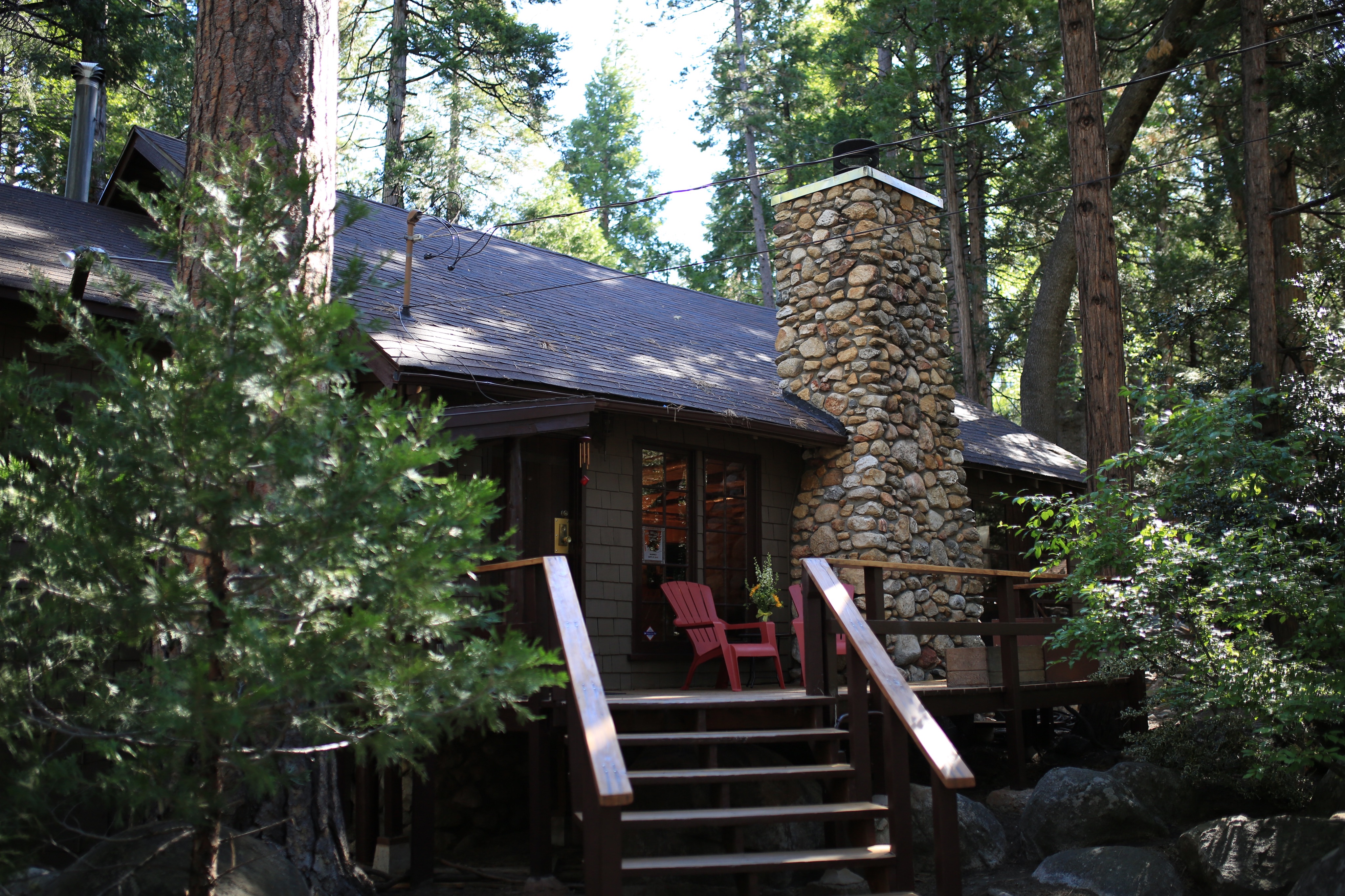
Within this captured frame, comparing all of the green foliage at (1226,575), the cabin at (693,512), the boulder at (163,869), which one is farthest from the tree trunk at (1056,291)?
the boulder at (163,869)

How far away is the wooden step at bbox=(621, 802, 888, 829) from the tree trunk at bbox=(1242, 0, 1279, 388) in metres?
9.79

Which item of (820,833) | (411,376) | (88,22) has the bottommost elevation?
(820,833)

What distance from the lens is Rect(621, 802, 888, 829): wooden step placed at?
14.5 ft

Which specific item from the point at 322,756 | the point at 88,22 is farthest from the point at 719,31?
the point at 322,756

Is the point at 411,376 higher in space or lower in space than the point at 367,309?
lower

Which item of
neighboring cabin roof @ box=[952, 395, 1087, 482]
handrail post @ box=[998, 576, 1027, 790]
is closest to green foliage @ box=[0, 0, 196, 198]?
handrail post @ box=[998, 576, 1027, 790]

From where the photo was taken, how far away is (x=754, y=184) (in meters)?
23.0

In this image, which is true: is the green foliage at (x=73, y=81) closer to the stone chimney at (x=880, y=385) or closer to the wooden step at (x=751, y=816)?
the stone chimney at (x=880, y=385)

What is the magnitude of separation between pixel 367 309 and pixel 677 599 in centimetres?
298

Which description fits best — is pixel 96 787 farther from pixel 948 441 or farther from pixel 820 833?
pixel 948 441

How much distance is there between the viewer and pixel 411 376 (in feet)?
21.4

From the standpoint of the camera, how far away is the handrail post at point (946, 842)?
4.16 meters

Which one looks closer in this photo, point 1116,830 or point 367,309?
point 1116,830

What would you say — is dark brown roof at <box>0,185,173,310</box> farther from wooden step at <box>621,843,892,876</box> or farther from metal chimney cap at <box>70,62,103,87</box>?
wooden step at <box>621,843,892,876</box>
